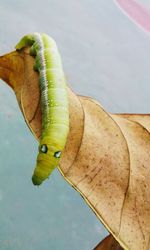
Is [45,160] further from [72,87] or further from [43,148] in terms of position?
[72,87]

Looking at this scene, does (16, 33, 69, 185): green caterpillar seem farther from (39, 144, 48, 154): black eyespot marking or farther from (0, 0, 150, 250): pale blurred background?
(0, 0, 150, 250): pale blurred background

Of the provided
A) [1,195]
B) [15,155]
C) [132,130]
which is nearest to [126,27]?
[15,155]

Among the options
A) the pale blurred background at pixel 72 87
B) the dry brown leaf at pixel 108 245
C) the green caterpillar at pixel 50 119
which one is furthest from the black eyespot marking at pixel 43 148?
the pale blurred background at pixel 72 87

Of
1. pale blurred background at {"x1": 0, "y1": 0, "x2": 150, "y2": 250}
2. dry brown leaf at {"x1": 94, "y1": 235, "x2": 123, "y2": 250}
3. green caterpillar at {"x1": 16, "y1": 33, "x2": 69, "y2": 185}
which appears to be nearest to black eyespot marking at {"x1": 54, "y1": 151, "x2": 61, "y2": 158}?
green caterpillar at {"x1": 16, "y1": 33, "x2": 69, "y2": 185}

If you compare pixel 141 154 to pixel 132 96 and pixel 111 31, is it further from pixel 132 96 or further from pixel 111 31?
pixel 111 31

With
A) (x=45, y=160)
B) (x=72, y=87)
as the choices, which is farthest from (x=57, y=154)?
(x=72, y=87)

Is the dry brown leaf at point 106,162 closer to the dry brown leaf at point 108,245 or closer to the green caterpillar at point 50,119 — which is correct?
the green caterpillar at point 50,119
